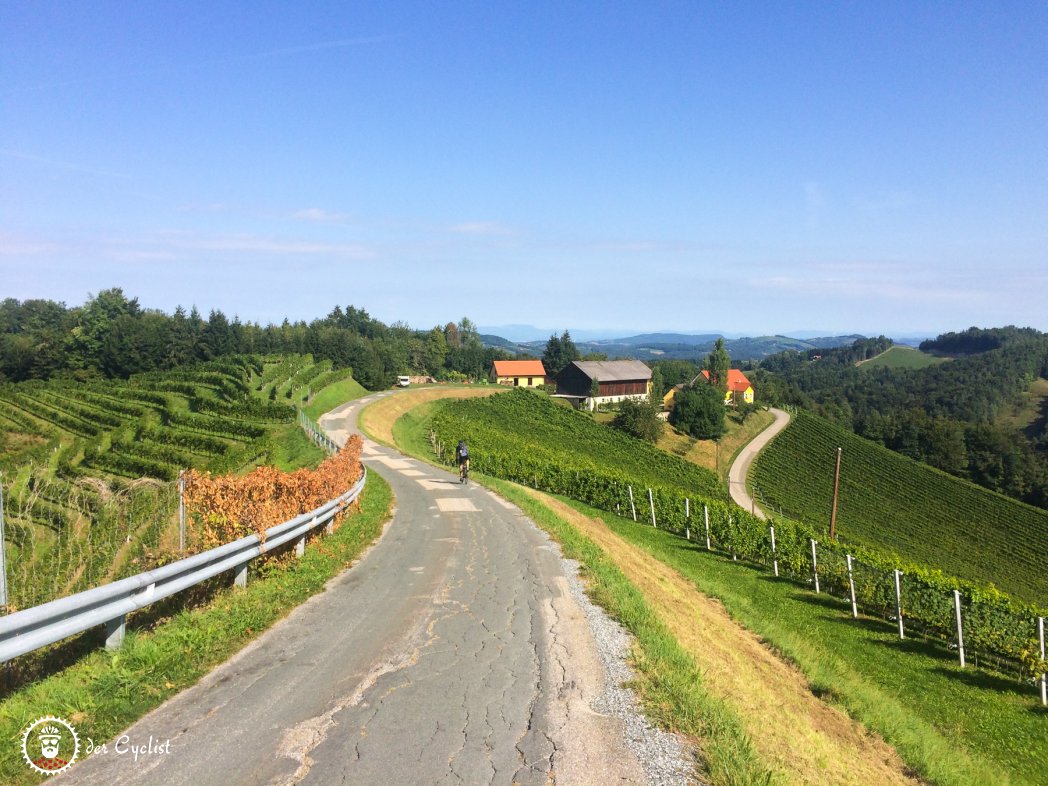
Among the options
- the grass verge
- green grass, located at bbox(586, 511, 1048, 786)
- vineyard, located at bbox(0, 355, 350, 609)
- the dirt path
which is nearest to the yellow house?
vineyard, located at bbox(0, 355, 350, 609)

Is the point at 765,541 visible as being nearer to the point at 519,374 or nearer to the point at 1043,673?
the point at 1043,673

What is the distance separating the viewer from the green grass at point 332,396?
61.5m

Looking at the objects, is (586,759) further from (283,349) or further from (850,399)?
(850,399)

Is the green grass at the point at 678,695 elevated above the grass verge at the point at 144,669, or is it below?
below

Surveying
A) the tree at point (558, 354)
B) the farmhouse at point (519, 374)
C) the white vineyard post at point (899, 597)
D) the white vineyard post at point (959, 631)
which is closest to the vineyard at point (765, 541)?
the white vineyard post at point (899, 597)

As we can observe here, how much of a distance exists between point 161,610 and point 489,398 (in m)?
75.6

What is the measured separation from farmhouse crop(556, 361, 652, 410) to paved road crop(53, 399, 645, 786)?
93.8 m

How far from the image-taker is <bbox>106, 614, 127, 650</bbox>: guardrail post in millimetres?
6852

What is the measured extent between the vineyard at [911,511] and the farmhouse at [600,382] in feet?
84.2

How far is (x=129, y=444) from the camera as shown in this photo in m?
41.7

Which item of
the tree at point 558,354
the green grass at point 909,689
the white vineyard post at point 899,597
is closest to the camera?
the green grass at point 909,689

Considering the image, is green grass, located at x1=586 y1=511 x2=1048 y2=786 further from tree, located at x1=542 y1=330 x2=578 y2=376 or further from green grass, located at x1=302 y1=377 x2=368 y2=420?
tree, located at x1=542 y1=330 x2=578 y2=376

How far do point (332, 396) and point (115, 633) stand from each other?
66.3 meters

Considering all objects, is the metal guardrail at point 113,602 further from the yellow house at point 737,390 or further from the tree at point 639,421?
the yellow house at point 737,390
